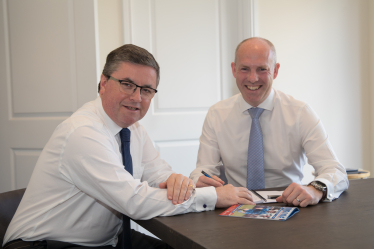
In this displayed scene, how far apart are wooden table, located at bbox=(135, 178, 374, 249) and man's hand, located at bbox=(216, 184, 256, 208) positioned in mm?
39

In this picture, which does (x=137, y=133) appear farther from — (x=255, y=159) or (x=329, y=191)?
(x=329, y=191)

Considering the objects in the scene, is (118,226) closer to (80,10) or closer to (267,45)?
(267,45)

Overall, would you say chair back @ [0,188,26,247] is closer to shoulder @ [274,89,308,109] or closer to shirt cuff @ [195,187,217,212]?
shirt cuff @ [195,187,217,212]

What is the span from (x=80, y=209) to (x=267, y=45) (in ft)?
4.36

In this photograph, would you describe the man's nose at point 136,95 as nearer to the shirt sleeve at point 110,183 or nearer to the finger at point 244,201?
the shirt sleeve at point 110,183

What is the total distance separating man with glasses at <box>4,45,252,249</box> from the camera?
1.22 m

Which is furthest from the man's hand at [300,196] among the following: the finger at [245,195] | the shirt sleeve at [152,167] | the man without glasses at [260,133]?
the shirt sleeve at [152,167]

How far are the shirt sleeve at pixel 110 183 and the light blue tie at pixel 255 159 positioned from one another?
0.65m

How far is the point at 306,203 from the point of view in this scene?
4.17 feet

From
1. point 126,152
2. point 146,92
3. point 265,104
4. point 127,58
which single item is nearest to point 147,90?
point 146,92

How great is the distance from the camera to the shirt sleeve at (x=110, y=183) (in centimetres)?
119

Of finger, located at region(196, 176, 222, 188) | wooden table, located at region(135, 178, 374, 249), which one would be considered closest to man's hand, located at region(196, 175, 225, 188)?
finger, located at region(196, 176, 222, 188)

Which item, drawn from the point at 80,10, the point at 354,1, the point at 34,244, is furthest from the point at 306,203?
the point at 354,1

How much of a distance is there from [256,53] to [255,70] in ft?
0.31
